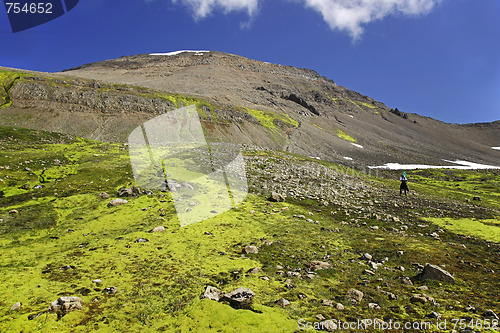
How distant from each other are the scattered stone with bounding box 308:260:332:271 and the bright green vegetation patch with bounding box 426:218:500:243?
11.2m

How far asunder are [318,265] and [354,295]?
75.9 inches

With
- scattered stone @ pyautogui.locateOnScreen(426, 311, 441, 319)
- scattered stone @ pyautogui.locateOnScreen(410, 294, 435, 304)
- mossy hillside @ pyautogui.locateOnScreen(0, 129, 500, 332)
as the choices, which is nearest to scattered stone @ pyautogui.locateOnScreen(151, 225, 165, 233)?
mossy hillside @ pyautogui.locateOnScreen(0, 129, 500, 332)

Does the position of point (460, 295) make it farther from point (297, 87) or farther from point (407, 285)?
point (297, 87)

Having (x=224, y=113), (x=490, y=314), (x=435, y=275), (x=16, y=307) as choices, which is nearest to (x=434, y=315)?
(x=490, y=314)

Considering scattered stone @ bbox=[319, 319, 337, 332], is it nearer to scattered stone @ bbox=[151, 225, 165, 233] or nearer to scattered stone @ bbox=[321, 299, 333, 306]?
scattered stone @ bbox=[321, 299, 333, 306]

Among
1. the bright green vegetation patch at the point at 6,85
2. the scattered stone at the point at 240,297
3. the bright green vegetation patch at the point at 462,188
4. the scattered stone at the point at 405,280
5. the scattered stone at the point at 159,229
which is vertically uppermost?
the bright green vegetation patch at the point at 6,85

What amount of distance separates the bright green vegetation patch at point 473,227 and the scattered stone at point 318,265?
11.2 meters

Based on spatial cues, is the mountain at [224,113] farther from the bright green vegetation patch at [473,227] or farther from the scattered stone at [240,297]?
the scattered stone at [240,297]

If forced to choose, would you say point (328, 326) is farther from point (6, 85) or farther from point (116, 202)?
point (6, 85)

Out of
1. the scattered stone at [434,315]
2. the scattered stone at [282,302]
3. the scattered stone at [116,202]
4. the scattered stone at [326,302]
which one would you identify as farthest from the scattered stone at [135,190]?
the scattered stone at [434,315]

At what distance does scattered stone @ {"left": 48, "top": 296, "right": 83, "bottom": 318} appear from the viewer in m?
5.35

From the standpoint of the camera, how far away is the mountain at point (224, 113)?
53.6 meters

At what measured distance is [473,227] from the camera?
51.6ft

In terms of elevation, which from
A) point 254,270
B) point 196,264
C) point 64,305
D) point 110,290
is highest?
point 64,305
